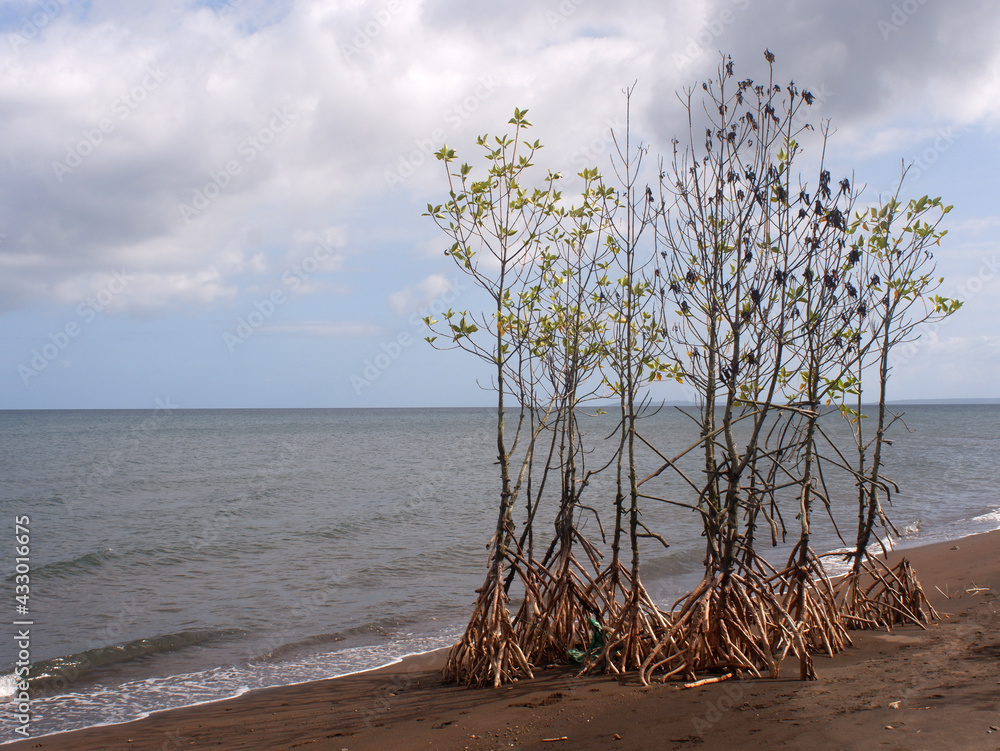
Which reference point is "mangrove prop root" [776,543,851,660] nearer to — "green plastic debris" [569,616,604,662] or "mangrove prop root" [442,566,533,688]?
"green plastic debris" [569,616,604,662]

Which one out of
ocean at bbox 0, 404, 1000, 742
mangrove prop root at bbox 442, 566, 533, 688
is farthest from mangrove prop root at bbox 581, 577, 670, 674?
ocean at bbox 0, 404, 1000, 742

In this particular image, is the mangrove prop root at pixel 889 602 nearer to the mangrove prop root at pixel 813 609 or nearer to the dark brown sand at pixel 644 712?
the dark brown sand at pixel 644 712

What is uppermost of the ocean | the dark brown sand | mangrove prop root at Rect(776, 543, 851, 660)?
mangrove prop root at Rect(776, 543, 851, 660)

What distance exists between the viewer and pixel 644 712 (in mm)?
5574

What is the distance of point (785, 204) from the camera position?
6184 mm

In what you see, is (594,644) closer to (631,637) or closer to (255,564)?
(631,637)

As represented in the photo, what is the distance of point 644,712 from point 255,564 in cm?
1158

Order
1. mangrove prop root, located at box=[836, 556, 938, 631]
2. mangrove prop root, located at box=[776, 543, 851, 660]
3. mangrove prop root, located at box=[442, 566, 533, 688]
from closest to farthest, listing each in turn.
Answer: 1. mangrove prop root, located at box=[776, 543, 851, 660]
2. mangrove prop root, located at box=[442, 566, 533, 688]
3. mangrove prop root, located at box=[836, 556, 938, 631]

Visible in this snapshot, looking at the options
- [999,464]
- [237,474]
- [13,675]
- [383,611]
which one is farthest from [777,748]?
[999,464]

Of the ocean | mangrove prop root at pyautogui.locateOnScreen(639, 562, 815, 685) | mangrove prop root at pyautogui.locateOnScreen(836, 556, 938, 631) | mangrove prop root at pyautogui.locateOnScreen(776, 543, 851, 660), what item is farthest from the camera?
the ocean

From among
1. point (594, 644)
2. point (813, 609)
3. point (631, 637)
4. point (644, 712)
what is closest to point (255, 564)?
point (594, 644)

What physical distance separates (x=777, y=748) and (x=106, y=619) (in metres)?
10.7

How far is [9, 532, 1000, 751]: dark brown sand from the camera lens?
479 centimetres

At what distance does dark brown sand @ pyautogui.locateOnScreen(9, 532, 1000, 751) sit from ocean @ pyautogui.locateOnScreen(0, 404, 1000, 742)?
3.98ft
